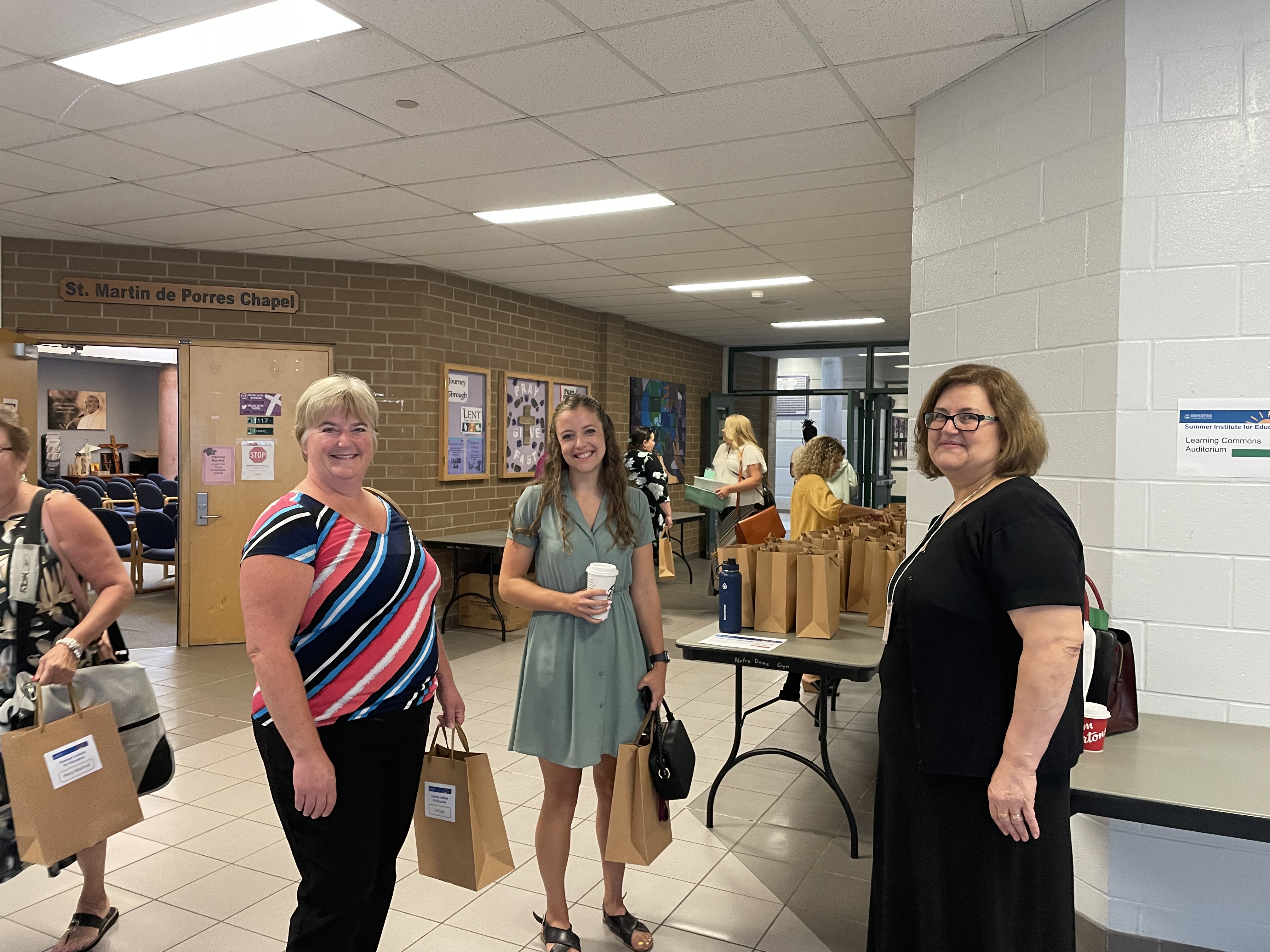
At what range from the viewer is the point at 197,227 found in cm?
545

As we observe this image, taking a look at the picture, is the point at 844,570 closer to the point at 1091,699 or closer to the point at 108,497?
the point at 1091,699

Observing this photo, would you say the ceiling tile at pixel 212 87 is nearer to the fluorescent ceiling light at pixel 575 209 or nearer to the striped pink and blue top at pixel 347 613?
the fluorescent ceiling light at pixel 575 209

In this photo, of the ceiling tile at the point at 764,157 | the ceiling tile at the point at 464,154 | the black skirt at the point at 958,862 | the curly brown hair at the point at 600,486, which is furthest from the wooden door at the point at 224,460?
the black skirt at the point at 958,862

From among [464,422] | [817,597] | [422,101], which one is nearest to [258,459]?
[464,422]

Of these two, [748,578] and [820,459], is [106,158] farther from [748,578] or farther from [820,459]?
[820,459]

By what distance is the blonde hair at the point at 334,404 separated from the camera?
1829 millimetres

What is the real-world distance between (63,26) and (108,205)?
8.24 ft

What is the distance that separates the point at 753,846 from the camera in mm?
3205

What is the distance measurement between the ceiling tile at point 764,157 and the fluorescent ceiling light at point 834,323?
16.6ft

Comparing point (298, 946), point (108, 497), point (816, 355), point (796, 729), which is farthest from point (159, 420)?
point (298, 946)

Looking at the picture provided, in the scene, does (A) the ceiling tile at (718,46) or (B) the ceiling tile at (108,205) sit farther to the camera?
(B) the ceiling tile at (108,205)

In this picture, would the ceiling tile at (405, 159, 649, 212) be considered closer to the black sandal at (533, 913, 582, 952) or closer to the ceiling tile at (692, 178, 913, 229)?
the ceiling tile at (692, 178, 913, 229)

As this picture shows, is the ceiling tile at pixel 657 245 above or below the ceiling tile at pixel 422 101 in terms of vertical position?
above

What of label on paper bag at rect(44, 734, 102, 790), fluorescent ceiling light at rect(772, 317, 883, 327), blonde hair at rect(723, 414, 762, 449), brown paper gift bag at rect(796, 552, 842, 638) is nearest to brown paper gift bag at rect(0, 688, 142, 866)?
label on paper bag at rect(44, 734, 102, 790)
